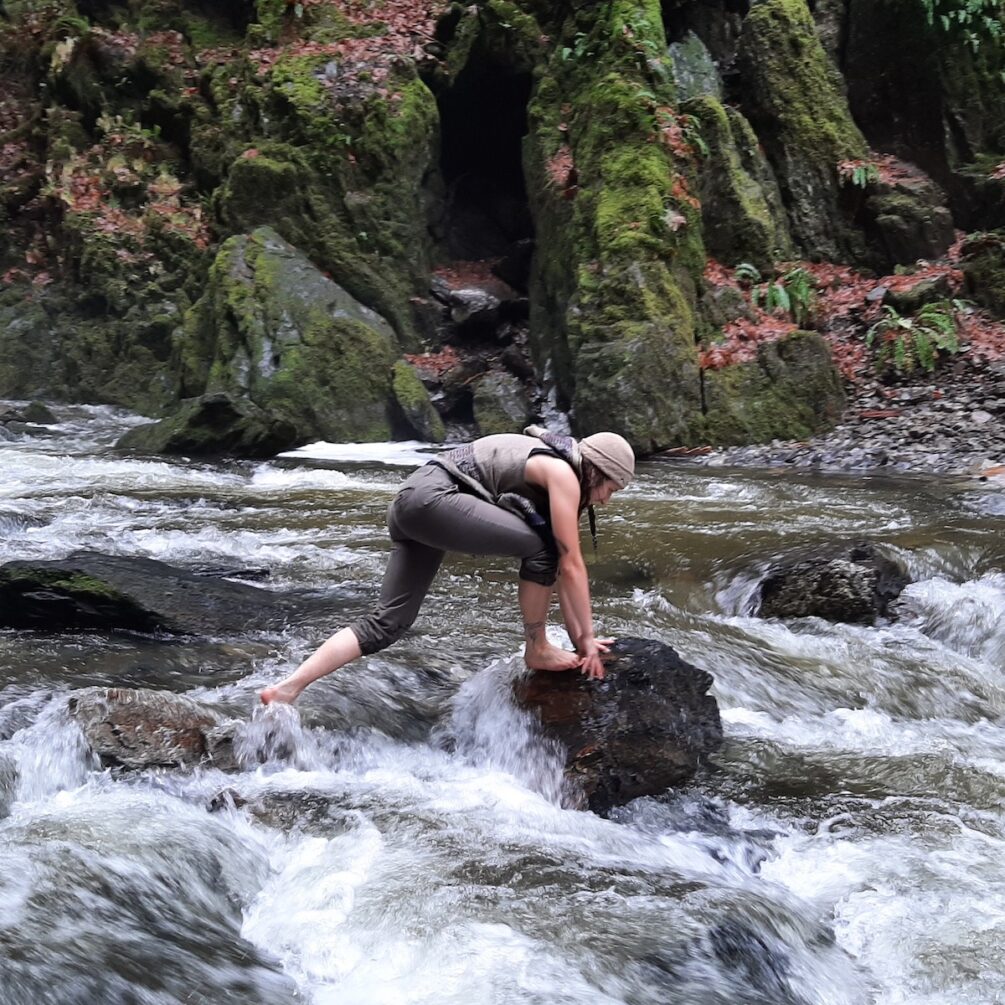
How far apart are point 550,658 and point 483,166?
16.9 meters

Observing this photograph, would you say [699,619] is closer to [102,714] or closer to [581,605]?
[581,605]

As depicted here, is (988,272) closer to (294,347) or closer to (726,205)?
(726,205)

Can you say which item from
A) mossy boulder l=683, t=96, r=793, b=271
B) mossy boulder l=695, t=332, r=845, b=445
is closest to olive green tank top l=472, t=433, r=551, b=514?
mossy boulder l=695, t=332, r=845, b=445

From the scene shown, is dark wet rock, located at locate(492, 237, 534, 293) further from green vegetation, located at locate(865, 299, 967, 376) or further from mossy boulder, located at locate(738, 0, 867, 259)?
green vegetation, located at locate(865, 299, 967, 376)

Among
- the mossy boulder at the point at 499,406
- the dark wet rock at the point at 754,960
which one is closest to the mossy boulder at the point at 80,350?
the mossy boulder at the point at 499,406

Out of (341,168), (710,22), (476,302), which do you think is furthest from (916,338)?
(341,168)

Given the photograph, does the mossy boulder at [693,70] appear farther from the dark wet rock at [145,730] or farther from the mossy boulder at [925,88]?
the dark wet rock at [145,730]

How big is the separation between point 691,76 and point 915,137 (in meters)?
4.12

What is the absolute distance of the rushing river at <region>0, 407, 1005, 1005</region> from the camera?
3.00m

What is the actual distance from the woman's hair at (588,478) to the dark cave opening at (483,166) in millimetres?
14332

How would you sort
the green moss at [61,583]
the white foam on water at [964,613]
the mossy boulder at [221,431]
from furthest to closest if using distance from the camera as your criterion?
the mossy boulder at [221,431] < the white foam on water at [964,613] < the green moss at [61,583]

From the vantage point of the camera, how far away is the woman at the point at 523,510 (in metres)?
3.94

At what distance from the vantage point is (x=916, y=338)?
1334 cm

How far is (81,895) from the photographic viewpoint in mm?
3102
